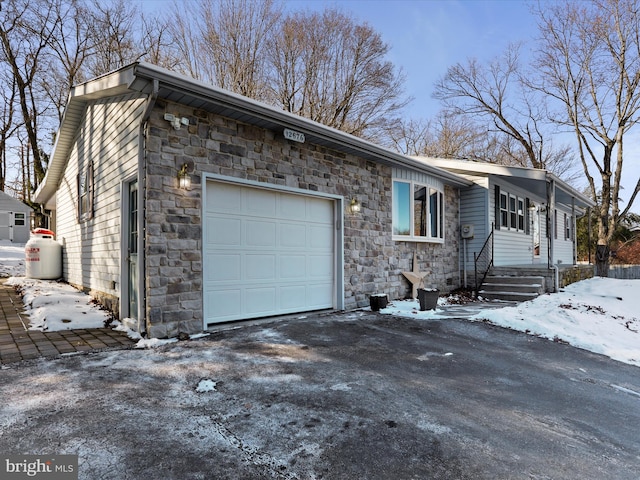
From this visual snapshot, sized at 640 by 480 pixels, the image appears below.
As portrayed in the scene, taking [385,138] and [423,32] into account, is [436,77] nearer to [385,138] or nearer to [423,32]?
[385,138]

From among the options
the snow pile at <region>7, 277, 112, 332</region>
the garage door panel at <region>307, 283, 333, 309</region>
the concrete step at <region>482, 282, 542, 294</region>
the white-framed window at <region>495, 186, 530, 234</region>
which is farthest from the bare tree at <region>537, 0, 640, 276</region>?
the snow pile at <region>7, 277, 112, 332</region>

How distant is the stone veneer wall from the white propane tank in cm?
718

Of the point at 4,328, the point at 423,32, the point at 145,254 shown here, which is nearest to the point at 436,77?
the point at 423,32

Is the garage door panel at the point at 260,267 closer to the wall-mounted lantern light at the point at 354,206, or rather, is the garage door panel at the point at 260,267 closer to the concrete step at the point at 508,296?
the wall-mounted lantern light at the point at 354,206

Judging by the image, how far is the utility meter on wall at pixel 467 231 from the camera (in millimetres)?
9641

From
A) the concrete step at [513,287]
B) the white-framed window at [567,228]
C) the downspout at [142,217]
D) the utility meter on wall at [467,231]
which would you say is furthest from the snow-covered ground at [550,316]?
the white-framed window at [567,228]

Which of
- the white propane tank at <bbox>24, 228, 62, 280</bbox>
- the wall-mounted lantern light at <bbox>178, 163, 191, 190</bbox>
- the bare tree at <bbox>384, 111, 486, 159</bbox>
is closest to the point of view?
the wall-mounted lantern light at <bbox>178, 163, 191, 190</bbox>

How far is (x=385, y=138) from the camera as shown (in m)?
17.2

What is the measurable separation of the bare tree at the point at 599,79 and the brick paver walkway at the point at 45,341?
16.2m

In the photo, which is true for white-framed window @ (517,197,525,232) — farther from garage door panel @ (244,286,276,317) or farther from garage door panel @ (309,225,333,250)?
garage door panel @ (244,286,276,317)

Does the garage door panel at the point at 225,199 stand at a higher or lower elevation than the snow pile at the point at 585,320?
higher

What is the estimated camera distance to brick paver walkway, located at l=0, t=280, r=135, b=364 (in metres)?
3.73

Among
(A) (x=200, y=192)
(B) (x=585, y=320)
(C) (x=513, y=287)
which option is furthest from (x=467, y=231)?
(A) (x=200, y=192)

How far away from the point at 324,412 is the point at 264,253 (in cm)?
320
